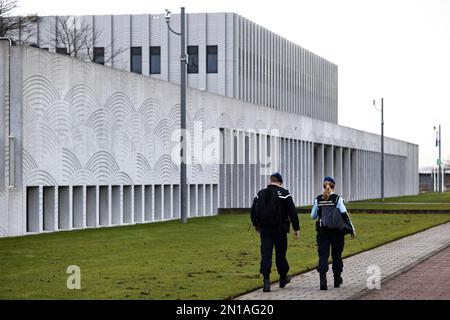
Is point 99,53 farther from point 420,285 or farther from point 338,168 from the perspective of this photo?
point 420,285

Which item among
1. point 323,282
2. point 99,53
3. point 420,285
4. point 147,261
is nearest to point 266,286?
point 323,282

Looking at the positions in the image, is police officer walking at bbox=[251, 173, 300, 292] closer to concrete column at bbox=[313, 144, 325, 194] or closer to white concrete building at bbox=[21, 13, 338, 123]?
→ concrete column at bbox=[313, 144, 325, 194]

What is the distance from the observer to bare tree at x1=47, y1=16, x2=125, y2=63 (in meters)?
91.2

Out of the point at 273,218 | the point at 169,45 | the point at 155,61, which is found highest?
the point at 169,45

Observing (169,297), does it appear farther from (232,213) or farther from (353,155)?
(353,155)

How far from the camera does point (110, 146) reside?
42156mm

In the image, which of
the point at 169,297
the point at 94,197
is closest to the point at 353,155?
the point at 94,197

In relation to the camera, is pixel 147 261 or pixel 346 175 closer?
pixel 147 261

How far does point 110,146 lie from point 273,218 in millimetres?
25880

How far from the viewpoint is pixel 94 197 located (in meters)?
40.9

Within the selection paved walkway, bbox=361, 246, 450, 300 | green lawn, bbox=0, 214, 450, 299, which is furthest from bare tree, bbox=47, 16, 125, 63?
paved walkway, bbox=361, 246, 450, 300

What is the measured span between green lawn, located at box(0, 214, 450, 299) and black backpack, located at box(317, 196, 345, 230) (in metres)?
1.60
